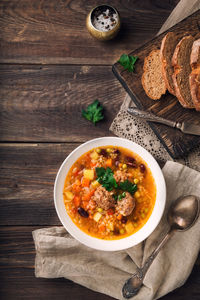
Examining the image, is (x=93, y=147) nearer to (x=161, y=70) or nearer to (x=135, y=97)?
(x=135, y=97)

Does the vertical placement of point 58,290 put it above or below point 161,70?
below

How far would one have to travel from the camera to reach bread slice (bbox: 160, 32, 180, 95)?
3.89 m

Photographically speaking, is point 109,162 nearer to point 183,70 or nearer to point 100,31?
point 183,70

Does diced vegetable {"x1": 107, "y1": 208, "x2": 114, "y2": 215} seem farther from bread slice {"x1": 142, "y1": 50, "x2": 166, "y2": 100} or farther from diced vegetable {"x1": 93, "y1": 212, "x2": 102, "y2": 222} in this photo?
bread slice {"x1": 142, "y1": 50, "x2": 166, "y2": 100}

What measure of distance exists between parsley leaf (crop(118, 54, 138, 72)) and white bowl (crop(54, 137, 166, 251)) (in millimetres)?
1015

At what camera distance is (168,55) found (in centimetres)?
396

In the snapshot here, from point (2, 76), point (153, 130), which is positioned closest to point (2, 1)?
point (2, 76)

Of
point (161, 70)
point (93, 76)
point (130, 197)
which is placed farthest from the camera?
point (93, 76)

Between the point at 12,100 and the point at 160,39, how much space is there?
7.30 feet

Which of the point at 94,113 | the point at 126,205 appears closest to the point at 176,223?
the point at 126,205

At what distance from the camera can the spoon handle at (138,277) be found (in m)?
3.78

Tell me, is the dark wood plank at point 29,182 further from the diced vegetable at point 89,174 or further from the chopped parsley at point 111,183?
the chopped parsley at point 111,183

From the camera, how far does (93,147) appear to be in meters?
3.86

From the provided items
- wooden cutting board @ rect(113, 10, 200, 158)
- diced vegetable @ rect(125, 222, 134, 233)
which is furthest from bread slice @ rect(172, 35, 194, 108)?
diced vegetable @ rect(125, 222, 134, 233)
